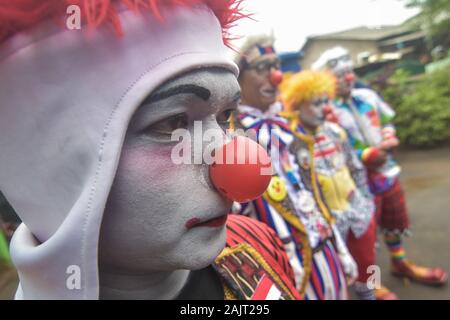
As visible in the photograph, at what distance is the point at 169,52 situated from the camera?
66 centimetres

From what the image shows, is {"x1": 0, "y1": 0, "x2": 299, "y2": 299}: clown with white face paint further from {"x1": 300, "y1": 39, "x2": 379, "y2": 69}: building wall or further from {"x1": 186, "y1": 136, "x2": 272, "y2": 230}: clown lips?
{"x1": 300, "y1": 39, "x2": 379, "y2": 69}: building wall

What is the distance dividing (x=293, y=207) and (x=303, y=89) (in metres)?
1.23

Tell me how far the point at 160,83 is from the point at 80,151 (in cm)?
18

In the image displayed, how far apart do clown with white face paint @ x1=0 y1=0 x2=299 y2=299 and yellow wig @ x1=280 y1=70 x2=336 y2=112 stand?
2.05 metres

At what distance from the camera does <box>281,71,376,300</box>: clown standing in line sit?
240 cm

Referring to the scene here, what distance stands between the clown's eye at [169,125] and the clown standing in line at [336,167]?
161 centimetres

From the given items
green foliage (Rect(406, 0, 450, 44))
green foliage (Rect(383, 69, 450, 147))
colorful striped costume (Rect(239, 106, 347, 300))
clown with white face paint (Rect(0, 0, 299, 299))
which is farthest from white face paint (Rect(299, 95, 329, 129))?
green foliage (Rect(406, 0, 450, 44))

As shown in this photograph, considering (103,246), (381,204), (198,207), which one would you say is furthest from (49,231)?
(381,204)

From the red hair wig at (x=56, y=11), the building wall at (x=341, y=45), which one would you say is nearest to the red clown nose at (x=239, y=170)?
the red hair wig at (x=56, y=11)

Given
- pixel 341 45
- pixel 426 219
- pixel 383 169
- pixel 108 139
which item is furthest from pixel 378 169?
pixel 341 45

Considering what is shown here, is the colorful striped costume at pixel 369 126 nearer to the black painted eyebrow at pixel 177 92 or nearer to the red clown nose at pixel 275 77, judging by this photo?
the red clown nose at pixel 275 77

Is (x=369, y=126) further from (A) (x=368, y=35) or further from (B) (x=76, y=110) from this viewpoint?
(A) (x=368, y=35)

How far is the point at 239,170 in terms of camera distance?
66cm

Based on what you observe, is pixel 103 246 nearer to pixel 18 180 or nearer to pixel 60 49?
pixel 18 180
